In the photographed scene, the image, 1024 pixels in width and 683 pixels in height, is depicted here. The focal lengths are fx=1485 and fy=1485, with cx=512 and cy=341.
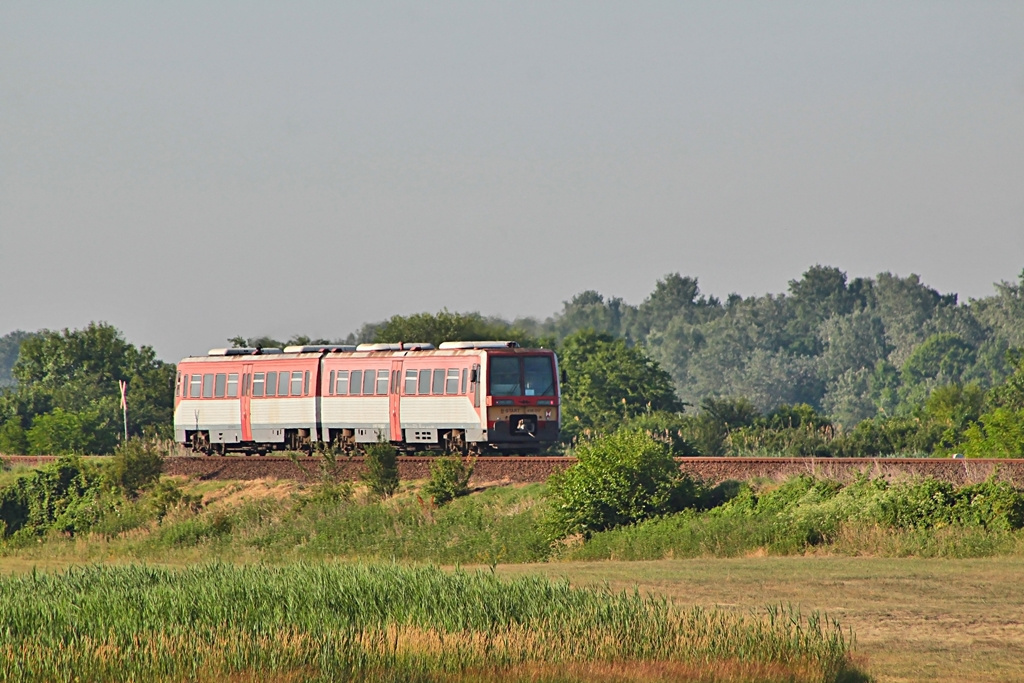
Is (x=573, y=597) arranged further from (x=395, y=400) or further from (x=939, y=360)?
(x=939, y=360)

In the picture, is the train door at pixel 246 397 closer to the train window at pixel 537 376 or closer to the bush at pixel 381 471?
the bush at pixel 381 471

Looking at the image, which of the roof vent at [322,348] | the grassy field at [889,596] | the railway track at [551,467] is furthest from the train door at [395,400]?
the grassy field at [889,596]

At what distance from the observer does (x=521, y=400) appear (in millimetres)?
40812

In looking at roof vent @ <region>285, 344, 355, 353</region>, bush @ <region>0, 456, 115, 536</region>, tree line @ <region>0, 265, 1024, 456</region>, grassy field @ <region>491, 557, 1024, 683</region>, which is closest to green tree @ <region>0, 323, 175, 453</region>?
tree line @ <region>0, 265, 1024, 456</region>

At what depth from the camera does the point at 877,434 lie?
5484 cm

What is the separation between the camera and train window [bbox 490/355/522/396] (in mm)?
40531

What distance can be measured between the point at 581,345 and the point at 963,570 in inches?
2779

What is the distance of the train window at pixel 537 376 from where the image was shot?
41062mm

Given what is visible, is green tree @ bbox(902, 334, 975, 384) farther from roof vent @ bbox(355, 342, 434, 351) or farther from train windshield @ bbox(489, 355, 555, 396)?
train windshield @ bbox(489, 355, 555, 396)

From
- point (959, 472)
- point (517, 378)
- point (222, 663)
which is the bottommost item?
point (222, 663)

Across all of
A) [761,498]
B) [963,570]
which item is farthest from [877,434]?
[963,570]

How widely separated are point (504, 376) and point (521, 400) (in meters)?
0.81

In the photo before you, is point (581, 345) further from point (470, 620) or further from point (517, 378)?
point (470, 620)

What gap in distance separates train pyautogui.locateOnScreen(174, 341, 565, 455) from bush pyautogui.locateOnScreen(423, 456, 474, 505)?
2.00 metres
